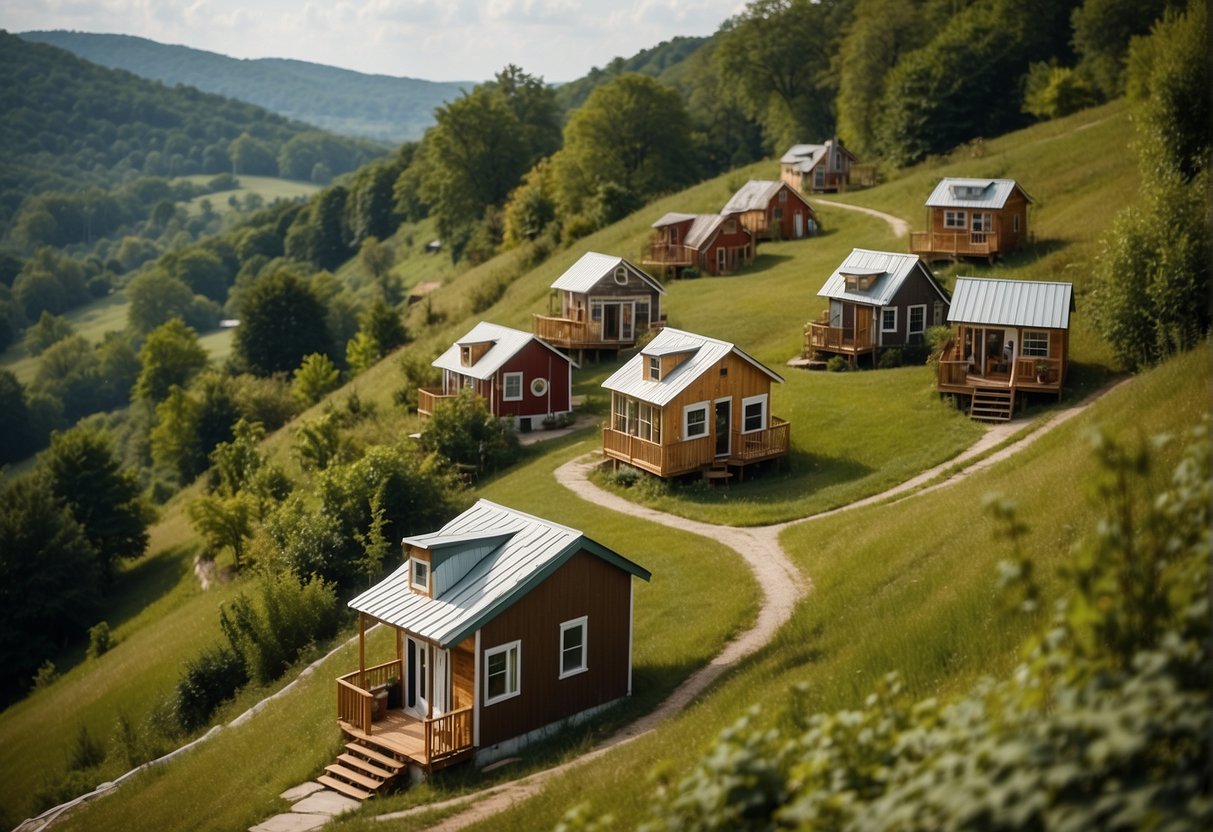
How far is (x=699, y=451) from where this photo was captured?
140ft

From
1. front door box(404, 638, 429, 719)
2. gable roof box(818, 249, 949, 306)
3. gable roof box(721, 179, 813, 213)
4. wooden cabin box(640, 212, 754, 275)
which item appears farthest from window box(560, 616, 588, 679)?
gable roof box(721, 179, 813, 213)

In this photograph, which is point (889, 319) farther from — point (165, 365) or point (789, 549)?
point (165, 365)

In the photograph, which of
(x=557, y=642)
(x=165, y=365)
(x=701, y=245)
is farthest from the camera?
(x=165, y=365)

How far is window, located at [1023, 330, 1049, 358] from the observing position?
44.4 m

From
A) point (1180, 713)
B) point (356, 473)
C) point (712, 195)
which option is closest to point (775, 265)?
point (712, 195)

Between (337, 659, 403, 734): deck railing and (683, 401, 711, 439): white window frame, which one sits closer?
(337, 659, 403, 734): deck railing

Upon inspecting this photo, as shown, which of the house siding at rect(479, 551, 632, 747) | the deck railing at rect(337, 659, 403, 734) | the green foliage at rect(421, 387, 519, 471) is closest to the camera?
the house siding at rect(479, 551, 632, 747)

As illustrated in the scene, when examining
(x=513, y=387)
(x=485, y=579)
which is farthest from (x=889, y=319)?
(x=485, y=579)

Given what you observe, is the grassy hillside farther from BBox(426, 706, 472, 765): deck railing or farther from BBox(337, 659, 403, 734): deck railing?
BBox(337, 659, 403, 734): deck railing

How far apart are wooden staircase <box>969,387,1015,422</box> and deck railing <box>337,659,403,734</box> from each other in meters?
24.0

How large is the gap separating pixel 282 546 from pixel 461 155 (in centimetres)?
6834

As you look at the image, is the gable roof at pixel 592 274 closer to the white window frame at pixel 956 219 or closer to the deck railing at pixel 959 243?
the deck railing at pixel 959 243

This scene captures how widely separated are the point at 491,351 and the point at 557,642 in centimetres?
2988

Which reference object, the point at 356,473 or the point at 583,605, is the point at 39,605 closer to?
the point at 356,473
